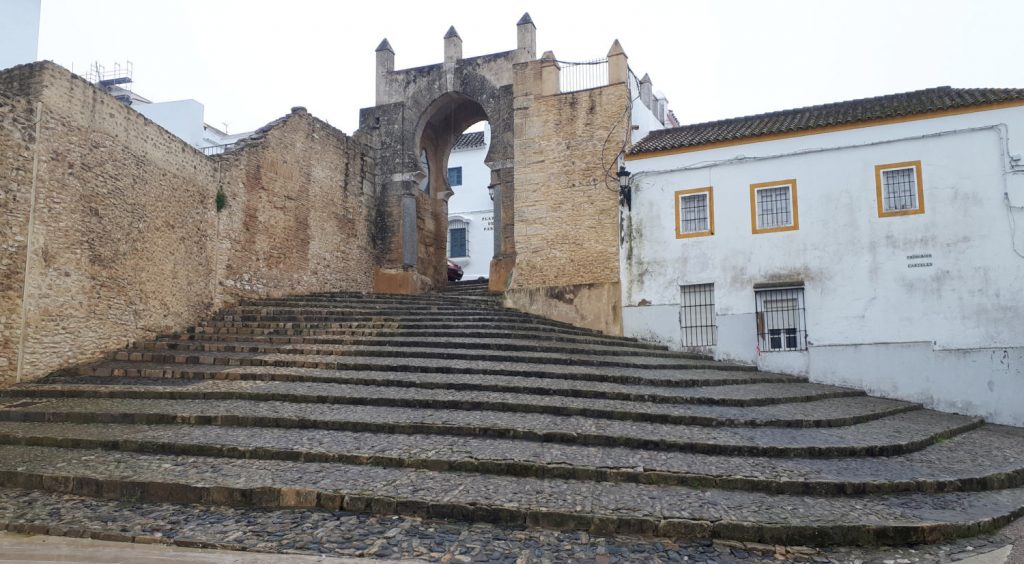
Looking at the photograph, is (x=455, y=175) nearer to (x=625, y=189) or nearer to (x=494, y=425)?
(x=625, y=189)

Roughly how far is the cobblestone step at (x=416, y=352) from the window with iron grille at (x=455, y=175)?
57.6ft

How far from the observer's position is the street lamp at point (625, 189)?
13.1m

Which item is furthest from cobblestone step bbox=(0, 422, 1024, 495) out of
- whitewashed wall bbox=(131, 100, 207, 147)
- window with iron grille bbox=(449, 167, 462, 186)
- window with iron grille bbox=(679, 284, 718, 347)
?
window with iron grille bbox=(449, 167, 462, 186)

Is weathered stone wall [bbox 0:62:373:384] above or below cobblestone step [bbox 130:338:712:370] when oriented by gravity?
above

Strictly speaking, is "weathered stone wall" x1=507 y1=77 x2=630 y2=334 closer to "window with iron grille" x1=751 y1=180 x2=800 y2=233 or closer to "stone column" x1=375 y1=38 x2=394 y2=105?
"window with iron grille" x1=751 y1=180 x2=800 y2=233

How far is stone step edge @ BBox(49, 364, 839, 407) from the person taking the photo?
8.16 metres

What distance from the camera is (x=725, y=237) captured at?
12.3 m

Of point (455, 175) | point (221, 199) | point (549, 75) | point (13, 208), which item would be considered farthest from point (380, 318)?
point (455, 175)

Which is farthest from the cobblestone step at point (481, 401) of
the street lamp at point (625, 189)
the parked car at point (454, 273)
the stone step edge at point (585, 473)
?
the parked car at point (454, 273)

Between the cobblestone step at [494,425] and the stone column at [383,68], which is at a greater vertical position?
the stone column at [383,68]

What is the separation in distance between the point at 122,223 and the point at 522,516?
8.48 m

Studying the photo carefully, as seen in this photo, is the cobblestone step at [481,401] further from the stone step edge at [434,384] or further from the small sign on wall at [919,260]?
the small sign on wall at [919,260]

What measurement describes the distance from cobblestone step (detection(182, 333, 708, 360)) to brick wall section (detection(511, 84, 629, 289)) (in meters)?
3.18

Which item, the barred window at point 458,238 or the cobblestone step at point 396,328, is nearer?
the cobblestone step at point 396,328
